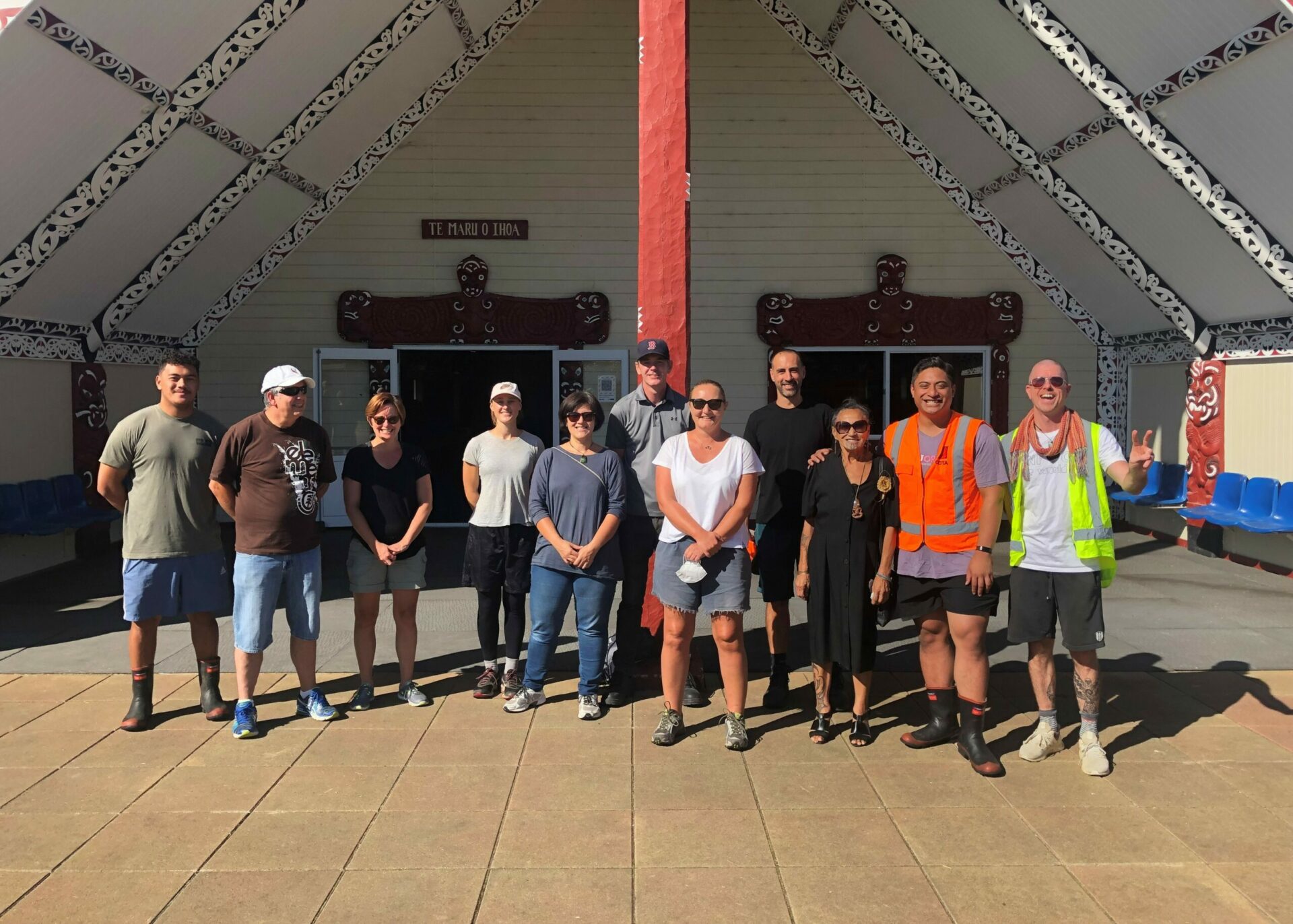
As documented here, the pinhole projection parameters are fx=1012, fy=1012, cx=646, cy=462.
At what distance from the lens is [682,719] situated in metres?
4.45

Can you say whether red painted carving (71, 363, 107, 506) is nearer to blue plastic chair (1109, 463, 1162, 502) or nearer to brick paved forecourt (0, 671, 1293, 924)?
brick paved forecourt (0, 671, 1293, 924)

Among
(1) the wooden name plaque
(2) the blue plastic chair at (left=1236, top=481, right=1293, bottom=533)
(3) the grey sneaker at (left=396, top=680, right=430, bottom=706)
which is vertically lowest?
(3) the grey sneaker at (left=396, top=680, right=430, bottom=706)

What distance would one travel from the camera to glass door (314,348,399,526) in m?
10.7

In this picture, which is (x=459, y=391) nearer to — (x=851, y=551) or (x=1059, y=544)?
(x=851, y=551)

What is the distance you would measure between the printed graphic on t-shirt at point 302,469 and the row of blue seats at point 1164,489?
792 centimetres

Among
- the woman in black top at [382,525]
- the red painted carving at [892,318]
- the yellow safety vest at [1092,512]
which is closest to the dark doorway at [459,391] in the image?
the red painted carving at [892,318]

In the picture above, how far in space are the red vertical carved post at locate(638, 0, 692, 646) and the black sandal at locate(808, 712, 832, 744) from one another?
6.01ft

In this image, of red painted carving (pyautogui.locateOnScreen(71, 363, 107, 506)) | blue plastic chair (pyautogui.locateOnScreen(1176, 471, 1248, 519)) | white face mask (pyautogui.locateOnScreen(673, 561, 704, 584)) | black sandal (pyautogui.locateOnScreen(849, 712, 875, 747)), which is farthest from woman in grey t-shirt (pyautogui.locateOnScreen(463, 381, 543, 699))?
blue plastic chair (pyautogui.locateOnScreen(1176, 471, 1248, 519))

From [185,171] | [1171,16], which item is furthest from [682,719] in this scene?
[185,171]

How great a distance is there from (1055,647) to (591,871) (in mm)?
3775

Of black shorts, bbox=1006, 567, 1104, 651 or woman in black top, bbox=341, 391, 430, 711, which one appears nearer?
black shorts, bbox=1006, 567, 1104, 651

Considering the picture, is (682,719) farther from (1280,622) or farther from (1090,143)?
(1090,143)

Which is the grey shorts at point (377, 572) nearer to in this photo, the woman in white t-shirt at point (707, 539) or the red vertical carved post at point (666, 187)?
the woman in white t-shirt at point (707, 539)

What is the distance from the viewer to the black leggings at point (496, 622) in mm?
4855
